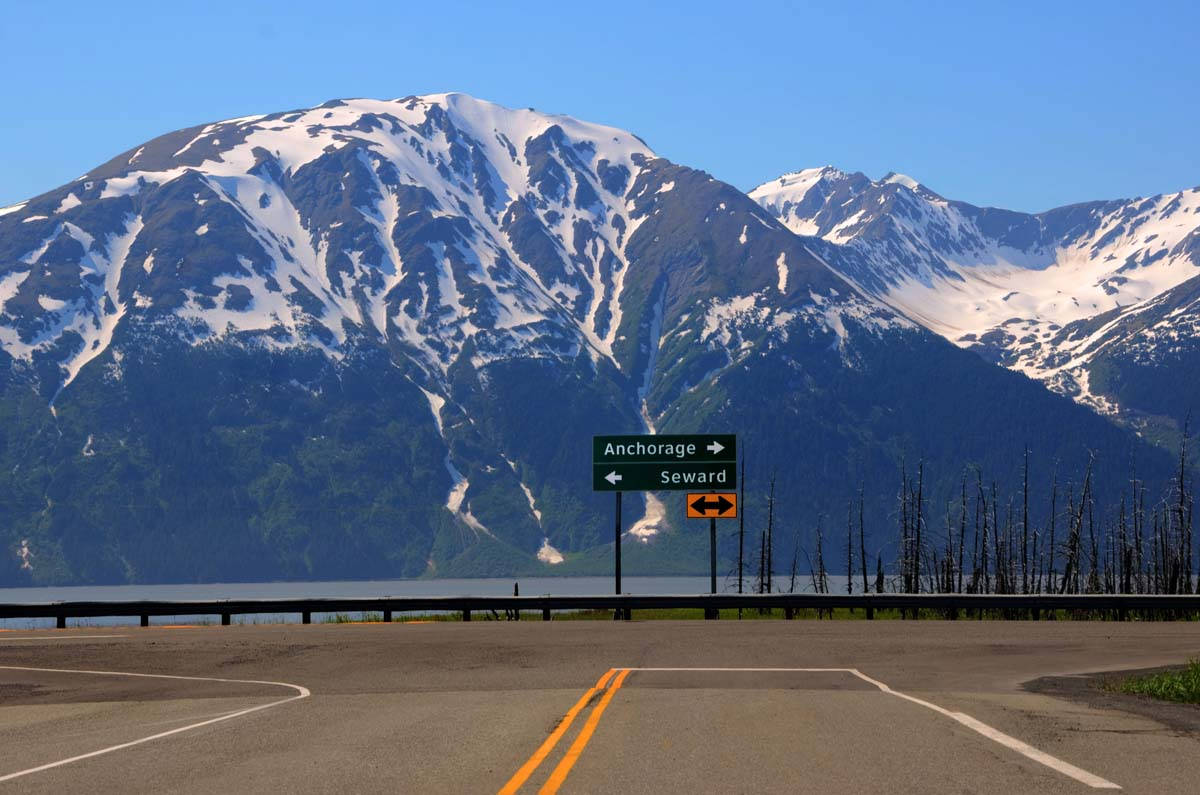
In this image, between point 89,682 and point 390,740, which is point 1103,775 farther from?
point 89,682

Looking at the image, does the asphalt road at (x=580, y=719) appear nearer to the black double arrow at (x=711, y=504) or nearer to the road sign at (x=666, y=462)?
the black double arrow at (x=711, y=504)

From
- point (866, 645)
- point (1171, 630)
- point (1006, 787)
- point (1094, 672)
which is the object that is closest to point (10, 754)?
point (1006, 787)

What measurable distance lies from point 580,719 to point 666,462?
43082 millimetres

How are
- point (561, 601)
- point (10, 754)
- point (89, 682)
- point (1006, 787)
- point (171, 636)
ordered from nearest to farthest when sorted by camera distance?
point (1006, 787) < point (10, 754) < point (89, 682) < point (171, 636) < point (561, 601)

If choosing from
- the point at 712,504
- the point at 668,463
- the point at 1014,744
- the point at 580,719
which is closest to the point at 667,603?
the point at 712,504

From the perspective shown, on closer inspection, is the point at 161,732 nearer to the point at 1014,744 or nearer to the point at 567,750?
the point at 567,750

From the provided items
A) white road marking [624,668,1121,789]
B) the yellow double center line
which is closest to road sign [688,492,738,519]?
white road marking [624,668,1121,789]

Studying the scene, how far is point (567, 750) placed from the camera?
653 inches

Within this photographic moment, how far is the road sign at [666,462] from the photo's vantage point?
2461 inches

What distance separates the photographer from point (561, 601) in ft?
179

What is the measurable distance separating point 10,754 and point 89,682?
39.3ft

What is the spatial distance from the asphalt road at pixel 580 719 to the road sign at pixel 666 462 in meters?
23.0

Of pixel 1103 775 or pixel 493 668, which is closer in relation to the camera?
pixel 1103 775

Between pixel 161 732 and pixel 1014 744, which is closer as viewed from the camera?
pixel 1014 744
